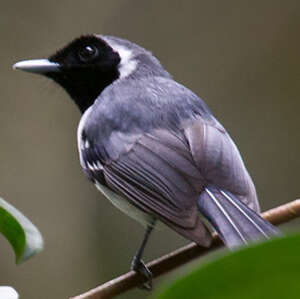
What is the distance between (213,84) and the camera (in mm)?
6188

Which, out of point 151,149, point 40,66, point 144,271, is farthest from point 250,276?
point 40,66

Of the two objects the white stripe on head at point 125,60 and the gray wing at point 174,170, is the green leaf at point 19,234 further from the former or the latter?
the white stripe on head at point 125,60

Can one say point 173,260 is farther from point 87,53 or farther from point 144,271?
point 87,53

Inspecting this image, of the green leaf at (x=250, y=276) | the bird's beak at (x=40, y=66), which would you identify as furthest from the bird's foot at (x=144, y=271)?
the green leaf at (x=250, y=276)

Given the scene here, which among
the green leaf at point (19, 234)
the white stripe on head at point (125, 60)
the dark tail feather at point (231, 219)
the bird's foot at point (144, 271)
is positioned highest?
the white stripe on head at point (125, 60)

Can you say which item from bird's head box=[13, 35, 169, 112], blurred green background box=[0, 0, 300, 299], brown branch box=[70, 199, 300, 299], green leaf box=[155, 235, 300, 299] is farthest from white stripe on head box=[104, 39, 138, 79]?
green leaf box=[155, 235, 300, 299]

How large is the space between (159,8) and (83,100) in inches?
133

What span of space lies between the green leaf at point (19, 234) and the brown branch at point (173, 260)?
0.45 m

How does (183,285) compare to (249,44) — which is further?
(249,44)

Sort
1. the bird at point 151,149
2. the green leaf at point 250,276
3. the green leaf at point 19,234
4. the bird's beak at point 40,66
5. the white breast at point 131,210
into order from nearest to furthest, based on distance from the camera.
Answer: the green leaf at point 250,276 → the green leaf at point 19,234 → the bird at point 151,149 → the white breast at point 131,210 → the bird's beak at point 40,66

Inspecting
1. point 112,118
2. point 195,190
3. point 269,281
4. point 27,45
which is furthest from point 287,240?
point 27,45

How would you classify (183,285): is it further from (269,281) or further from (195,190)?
(195,190)

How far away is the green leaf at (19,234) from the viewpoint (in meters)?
1.48

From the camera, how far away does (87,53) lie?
3566 mm
